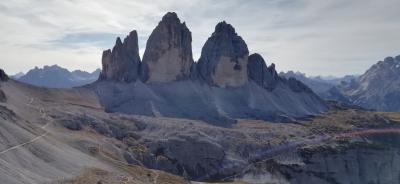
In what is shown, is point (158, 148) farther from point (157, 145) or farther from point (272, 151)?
point (272, 151)

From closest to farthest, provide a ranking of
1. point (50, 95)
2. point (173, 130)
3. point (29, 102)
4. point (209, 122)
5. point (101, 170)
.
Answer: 1. point (101, 170)
2. point (29, 102)
3. point (173, 130)
4. point (50, 95)
5. point (209, 122)

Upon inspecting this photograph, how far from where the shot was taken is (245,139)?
164 m

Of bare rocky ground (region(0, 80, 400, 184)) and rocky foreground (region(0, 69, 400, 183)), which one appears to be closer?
bare rocky ground (region(0, 80, 400, 184))

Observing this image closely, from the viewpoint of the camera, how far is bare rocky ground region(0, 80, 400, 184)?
327 ft

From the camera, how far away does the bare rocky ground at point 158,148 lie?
9969cm

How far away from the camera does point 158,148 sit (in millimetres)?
146375

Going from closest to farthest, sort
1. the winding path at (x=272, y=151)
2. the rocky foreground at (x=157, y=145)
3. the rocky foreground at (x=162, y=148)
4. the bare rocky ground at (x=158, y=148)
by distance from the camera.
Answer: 1. the rocky foreground at (x=157, y=145)
2. the bare rocky ground at (x=158, y=148)
3. the rocky foreground at (x=162, y=148)
4. the winding path at (x=272, y=151)

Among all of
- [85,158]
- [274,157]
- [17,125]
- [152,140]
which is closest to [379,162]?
[274,157]

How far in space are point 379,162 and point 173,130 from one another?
63.6 metres

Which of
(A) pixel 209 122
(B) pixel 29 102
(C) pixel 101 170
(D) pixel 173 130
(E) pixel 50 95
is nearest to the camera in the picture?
(C) pixel 101 170

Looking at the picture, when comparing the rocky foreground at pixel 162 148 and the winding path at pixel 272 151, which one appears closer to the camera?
the rocky foreground at pixel 162 148

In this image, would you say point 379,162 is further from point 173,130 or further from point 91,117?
point 91,117

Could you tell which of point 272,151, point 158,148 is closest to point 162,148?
point 158,148

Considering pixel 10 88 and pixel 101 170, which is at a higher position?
pixel 10 88
